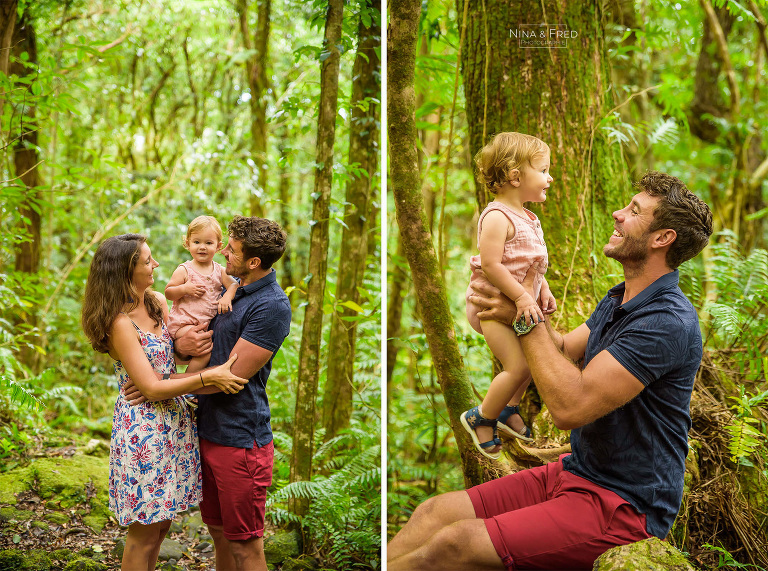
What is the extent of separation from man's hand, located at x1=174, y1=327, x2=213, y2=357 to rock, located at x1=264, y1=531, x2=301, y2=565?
148 cm

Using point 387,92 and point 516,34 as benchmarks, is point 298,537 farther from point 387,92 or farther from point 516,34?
point 516,34

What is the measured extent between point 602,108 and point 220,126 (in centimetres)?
742

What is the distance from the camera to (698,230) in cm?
219

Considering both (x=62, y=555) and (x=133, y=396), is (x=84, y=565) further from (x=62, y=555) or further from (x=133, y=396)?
(x=133, y=396)

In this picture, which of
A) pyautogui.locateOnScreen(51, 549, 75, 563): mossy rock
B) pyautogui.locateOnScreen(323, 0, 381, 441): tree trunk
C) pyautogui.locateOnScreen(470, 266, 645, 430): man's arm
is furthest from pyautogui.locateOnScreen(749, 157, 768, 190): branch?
pyautogui.locateOnScreen(51, 549, 75, 563): mossy rock

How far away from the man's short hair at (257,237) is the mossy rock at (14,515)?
211 cm

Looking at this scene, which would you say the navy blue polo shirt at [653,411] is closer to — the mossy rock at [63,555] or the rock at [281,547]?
the rock at [281,547]

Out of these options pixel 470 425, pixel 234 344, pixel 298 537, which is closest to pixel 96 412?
pixel 298 537

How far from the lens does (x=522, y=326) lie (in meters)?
2.27

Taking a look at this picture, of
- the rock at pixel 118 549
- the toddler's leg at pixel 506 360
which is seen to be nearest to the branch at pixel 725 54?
the toddler's leg at pixel 506 360

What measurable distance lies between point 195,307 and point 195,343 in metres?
0.19

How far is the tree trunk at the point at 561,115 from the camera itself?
3109 mm

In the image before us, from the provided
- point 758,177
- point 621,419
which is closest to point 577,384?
point 621,419

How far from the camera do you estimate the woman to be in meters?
2.50
